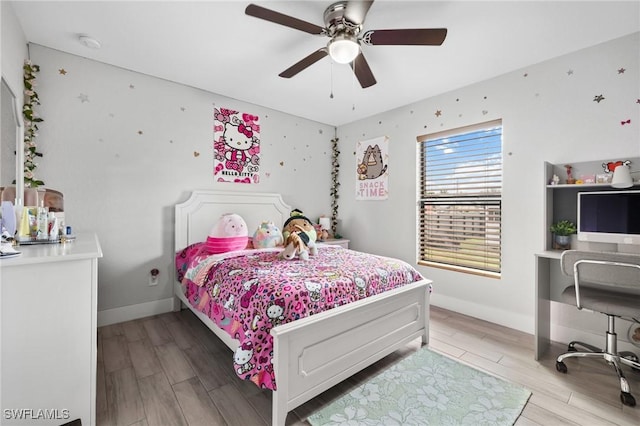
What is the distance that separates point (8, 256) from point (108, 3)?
172 cm

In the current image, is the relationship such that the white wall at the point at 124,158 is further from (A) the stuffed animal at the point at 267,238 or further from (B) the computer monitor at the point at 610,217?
(B) the computer monitor at the point at 610,217

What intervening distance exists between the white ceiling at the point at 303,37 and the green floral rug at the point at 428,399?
2472mm

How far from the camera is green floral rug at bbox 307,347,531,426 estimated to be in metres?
1.54

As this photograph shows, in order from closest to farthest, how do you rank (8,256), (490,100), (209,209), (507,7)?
(8,256)
(507,7)
(490,100)
(209,209)

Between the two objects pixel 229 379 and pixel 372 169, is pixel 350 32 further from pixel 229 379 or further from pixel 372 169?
pixel 229 379

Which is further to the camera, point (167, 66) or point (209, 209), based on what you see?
point (209, 209)

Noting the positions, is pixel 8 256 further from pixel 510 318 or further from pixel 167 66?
pixel 510 318

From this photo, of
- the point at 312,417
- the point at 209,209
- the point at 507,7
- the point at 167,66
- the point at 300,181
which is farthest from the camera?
the point at 300,181

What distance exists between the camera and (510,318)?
2.75 m

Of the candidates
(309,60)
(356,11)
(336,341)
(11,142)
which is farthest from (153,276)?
(356,11)

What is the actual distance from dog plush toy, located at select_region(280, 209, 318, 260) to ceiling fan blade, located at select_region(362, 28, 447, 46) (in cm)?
160

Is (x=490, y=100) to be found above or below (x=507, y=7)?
below

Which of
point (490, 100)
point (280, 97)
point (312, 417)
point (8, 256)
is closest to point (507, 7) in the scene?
point (490, 100)

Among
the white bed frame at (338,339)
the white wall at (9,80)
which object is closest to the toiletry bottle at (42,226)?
the white wall at (9,80)
